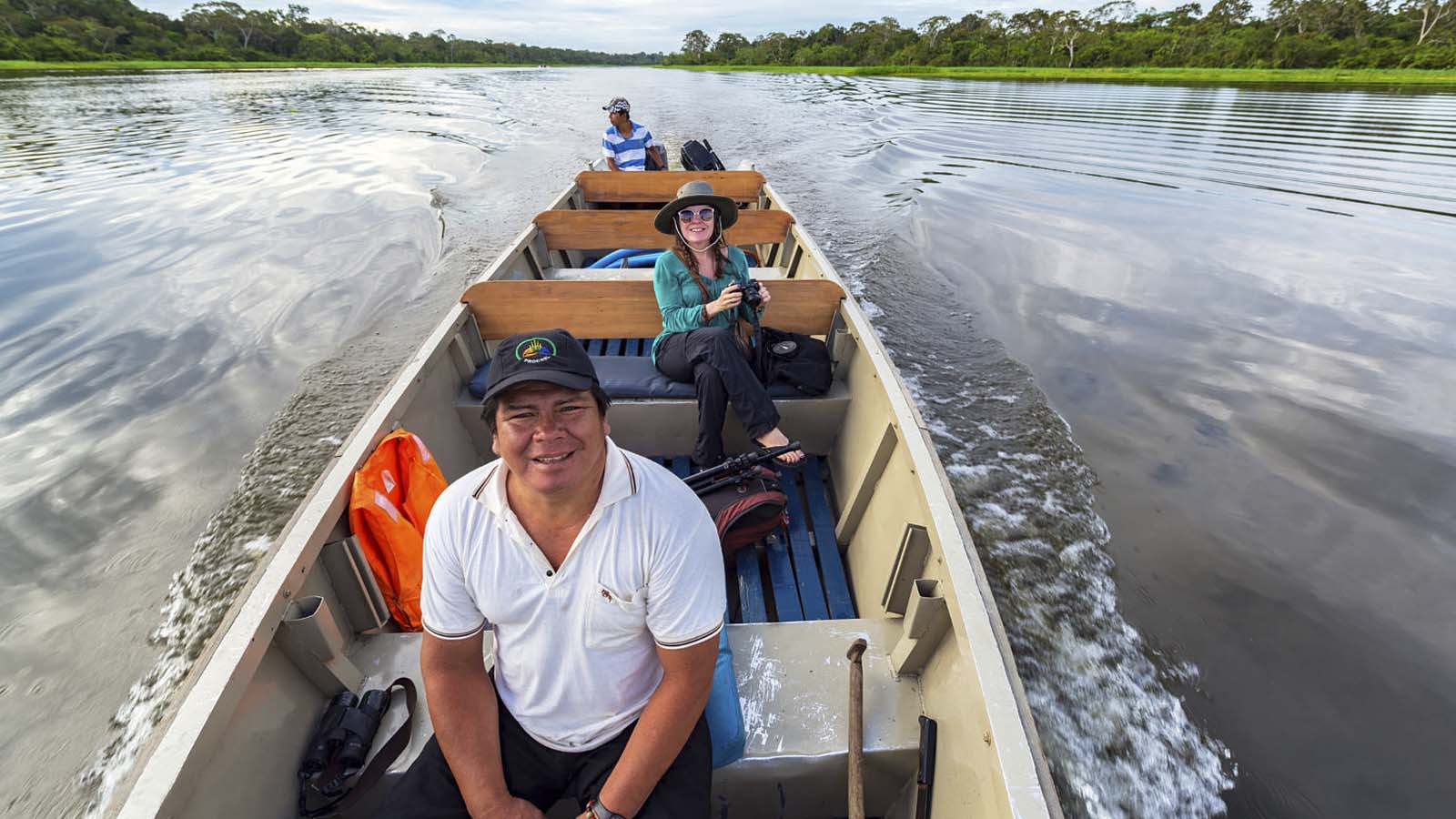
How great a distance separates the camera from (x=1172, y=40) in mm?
46844

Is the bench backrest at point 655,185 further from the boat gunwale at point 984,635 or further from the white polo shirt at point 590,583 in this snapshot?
the white polo shirt at point 590,583

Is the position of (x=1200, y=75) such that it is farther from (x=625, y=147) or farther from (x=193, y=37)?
(x=193, y=37)

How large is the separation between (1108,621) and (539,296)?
13.4ft

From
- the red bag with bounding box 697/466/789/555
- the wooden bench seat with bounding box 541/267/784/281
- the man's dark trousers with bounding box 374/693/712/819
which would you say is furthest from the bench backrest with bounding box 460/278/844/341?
the man's dark trousers with bounding box 374/693/712/819

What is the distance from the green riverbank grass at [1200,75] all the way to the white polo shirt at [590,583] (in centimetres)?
4782

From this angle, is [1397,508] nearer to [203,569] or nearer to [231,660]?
[231,660]

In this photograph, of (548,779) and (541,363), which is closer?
(541,363)

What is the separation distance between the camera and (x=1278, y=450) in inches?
190

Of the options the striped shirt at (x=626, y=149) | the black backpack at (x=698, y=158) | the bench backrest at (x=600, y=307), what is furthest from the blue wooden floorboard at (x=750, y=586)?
the black backpack at (x=698, y=158)

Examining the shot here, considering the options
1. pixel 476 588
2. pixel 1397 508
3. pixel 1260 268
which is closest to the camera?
pixel 476 588

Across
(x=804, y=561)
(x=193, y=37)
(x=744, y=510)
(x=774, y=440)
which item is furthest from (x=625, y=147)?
(x=193, y=37)

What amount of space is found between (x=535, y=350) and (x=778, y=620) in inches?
72.8

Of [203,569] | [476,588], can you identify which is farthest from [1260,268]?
[203,569]

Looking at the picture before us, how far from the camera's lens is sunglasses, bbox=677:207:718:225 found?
3.54 meters
